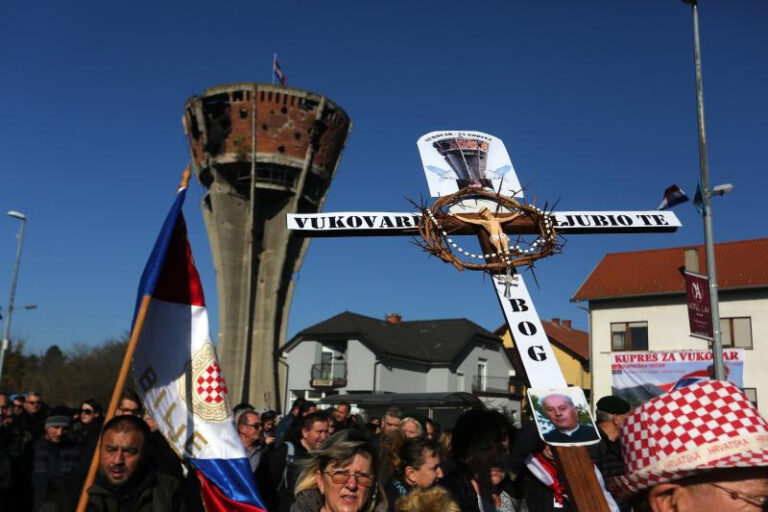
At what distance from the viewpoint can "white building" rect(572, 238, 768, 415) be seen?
94.2ft

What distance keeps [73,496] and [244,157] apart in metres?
34.6

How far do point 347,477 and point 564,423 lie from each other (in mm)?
1210

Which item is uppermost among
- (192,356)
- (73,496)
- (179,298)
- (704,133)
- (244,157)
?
(244,157)

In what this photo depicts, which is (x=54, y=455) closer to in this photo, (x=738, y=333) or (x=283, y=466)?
(x=283, y=466)

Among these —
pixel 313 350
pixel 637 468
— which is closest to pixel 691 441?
pixel 637 468

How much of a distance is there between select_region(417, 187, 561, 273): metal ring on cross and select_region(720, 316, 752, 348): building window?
2750 cm

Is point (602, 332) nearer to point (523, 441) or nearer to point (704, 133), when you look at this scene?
point (704, 133)

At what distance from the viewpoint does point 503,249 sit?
4.71m

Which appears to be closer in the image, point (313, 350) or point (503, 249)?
point (503, 249)

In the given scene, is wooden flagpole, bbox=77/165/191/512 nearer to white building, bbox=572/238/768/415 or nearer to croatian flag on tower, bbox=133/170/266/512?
croatian flag on tower, bbox=133/170/266/512

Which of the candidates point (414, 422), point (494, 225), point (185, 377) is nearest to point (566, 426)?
point (494, 225)

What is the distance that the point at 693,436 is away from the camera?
1729mm

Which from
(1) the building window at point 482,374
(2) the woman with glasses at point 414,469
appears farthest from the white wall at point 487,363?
(2) the woman with glasses at point 414,469

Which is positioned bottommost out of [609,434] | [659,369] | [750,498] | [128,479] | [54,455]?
[54,455]
